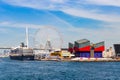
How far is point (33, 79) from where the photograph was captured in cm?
8269

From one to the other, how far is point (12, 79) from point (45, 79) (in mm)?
6800

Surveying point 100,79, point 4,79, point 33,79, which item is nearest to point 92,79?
point 100,79

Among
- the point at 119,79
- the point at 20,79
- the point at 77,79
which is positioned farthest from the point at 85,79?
the point at 20,79

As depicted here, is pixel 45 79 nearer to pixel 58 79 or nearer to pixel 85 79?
pixel 58 79

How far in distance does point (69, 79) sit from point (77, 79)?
67.8 inches

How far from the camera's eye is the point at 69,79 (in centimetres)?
8456

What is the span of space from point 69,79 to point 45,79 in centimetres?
519

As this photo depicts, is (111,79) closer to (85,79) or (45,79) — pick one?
(85,79)

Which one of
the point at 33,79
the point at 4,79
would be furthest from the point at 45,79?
the point at 4,79

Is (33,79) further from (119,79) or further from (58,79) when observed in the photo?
(119,79)

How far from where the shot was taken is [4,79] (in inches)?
3250

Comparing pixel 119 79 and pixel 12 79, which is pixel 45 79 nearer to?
pixel 12 79

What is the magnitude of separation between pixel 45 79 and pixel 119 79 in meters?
15.7

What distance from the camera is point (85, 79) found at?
8475cm
